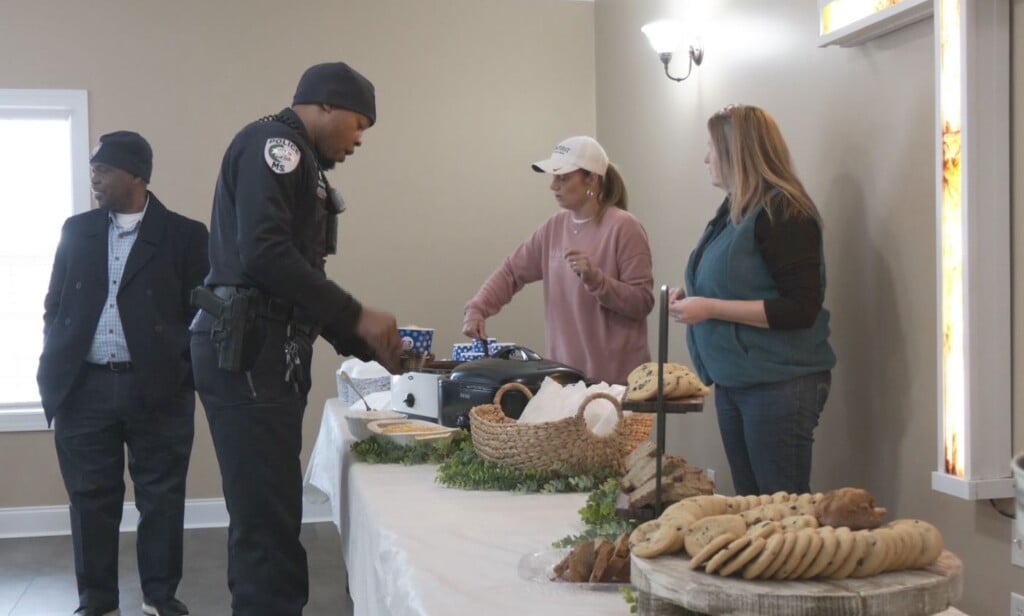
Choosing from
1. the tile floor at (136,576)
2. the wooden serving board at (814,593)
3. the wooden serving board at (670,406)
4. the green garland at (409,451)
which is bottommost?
the tile floor at (136,576)

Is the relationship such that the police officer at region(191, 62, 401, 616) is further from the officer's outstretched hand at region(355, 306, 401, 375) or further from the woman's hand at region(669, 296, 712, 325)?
the woman's hand at region(669, 296, 712, 325)

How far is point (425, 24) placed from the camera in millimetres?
→ 5465

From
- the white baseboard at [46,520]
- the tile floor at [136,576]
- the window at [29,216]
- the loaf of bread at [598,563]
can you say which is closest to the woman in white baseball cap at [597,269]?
the tile floor at [136,576]

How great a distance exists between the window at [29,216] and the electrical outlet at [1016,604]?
4.43m

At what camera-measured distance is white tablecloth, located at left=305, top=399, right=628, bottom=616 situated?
1.28m

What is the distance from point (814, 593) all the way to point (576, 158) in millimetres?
2283

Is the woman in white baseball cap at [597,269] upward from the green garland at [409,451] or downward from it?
upward

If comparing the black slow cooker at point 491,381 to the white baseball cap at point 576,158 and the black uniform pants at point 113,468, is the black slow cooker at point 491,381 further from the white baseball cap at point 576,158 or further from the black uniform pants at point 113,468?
the black uniform pants at point 113,468

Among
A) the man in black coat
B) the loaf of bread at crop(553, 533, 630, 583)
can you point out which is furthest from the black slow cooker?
the man in black coat

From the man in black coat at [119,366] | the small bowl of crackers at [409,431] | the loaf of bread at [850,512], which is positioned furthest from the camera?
the man in black coat at [119,366]

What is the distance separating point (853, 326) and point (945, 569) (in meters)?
2.04

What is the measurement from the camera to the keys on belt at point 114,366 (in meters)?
Answer: 3.32

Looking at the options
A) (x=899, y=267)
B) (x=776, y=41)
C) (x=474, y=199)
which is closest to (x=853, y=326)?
(x=899, y=267)

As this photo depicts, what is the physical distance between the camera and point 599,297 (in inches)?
120
